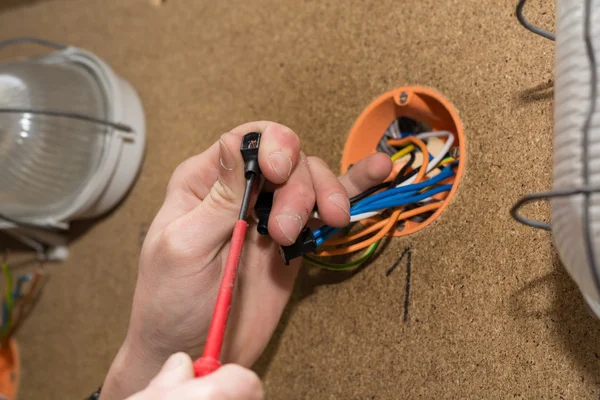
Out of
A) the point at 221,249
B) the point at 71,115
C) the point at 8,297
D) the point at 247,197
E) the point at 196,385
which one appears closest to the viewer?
the point at 196,385

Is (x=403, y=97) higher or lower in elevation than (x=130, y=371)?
higher

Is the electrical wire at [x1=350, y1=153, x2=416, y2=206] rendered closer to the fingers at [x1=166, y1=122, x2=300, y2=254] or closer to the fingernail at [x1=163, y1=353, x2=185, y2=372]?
the fingers at [x1=166, y1=122, x2=300, y2=254]

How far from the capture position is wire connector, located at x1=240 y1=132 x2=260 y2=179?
0.46 metres

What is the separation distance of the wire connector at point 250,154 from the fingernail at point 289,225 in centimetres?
→ 5

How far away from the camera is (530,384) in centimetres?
47

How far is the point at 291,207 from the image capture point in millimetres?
464

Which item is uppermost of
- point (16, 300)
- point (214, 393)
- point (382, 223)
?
point (214, 393)

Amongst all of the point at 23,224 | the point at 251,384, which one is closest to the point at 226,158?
the point at 251,384

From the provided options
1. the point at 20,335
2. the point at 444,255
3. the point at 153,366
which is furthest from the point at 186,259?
the point at 20,335

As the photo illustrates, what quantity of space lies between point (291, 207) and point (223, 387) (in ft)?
0.65

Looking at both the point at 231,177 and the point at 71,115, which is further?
the point at 71,115

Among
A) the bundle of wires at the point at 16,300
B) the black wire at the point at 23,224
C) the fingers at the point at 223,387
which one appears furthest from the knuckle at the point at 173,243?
the bundle of wires at the point at 16,300

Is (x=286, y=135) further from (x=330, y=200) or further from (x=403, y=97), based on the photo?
(x=403, y=97)

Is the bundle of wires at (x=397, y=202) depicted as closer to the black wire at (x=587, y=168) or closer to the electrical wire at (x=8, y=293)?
the black wire at (x=587, y=168)
